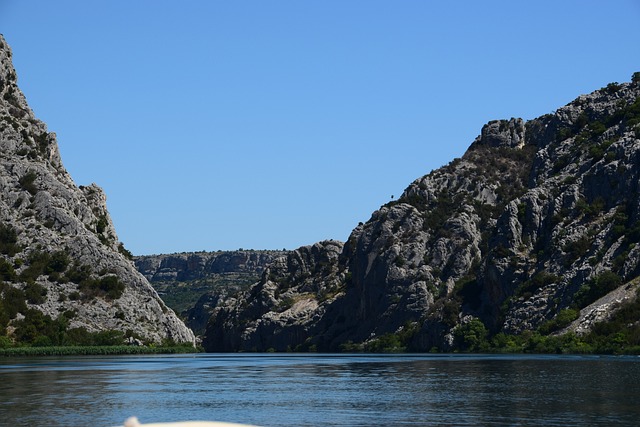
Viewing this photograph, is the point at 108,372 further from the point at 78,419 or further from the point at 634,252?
the point at 634,252

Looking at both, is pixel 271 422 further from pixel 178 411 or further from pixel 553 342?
pixel 553 342

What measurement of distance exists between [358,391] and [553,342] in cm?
11329

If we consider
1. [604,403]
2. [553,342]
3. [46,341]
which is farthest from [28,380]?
[553,342]

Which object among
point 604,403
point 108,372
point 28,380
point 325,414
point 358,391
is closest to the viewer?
point 325,414

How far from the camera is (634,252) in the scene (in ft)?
648

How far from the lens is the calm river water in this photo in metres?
59.3

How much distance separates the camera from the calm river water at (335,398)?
59.3 meters

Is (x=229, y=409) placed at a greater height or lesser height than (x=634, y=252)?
lesser

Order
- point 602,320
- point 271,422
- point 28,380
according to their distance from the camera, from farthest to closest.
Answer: point 602,320 → point 28,380 → point 271,422

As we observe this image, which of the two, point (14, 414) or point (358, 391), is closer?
point (14, 414)

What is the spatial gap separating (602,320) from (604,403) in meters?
125

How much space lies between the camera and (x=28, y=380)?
9569 cm

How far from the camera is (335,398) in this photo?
76.2 metres

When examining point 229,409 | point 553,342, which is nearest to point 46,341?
point 553,342
